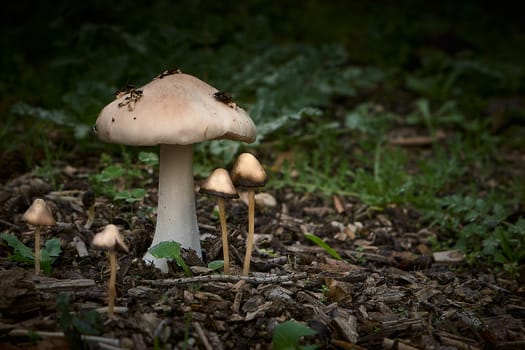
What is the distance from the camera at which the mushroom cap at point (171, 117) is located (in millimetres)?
2367

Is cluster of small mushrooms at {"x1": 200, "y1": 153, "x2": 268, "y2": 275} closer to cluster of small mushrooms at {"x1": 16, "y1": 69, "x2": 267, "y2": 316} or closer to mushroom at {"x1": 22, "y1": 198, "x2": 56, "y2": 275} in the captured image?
cluster of small mushrooms at {"x1": 16, "y1": 69, "x2": 267, "y2": 316}

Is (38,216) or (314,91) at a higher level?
(314,91)

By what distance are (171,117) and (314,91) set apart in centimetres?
334

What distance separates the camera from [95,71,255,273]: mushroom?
2377mm

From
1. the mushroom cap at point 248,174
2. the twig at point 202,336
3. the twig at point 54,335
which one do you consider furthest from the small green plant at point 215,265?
the twig at point 54,335

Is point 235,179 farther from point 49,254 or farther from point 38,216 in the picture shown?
point 49,254

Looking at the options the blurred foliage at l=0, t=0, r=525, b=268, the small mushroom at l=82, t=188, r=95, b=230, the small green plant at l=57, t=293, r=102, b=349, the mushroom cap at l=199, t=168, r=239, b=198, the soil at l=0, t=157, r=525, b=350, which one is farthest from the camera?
the blurred foliage at l=0, t=0, r=525, b=268

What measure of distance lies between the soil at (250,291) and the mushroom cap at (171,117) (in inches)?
29.9

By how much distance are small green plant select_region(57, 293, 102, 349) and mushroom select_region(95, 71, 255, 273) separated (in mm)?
626

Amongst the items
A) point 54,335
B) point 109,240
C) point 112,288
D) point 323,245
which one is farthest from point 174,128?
point 323,245

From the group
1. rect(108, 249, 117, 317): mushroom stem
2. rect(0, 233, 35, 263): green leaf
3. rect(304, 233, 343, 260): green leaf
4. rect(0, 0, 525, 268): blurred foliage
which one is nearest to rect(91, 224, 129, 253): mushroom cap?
rect(108, 249, 117, 317): mushroom stem

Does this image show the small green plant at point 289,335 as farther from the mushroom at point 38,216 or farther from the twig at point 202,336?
the mushroom at point 38,216

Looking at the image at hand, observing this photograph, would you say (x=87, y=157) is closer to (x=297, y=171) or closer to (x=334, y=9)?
(x=297, y=171)

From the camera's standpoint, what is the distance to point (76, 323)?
223 cm
